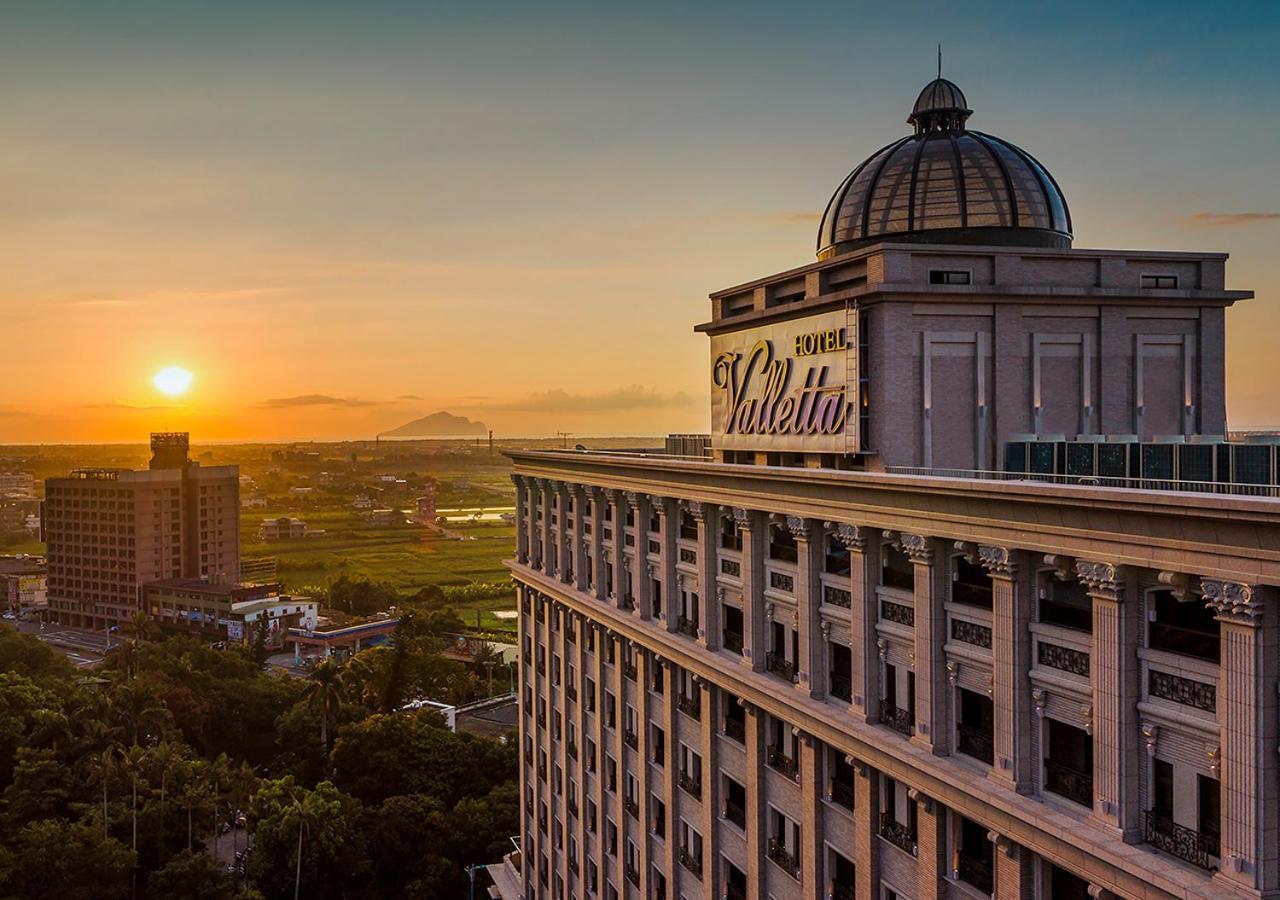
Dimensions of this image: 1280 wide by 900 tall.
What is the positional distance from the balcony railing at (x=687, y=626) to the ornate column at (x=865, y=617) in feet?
42.8

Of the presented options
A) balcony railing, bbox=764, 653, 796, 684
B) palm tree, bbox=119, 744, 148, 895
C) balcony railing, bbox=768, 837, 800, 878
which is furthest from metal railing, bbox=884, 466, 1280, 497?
palm tree, bbox=119, 744, 148, 895

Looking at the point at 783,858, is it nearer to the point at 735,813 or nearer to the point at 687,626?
the point at 735,813

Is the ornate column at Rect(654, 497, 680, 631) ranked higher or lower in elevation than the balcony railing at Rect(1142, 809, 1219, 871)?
higher

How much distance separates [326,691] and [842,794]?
253 ft

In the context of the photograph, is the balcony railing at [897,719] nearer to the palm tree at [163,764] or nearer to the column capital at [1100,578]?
the column capital at [1100,578]

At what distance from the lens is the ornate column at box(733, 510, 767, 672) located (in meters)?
35.2

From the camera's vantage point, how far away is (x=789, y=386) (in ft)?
120

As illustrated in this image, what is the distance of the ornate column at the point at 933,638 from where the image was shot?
1006 inches

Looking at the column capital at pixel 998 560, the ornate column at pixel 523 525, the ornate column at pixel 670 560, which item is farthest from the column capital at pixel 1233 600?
the ornate column at pixel 523 525

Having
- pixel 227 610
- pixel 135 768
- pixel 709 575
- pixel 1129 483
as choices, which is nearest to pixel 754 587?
pixel 709 575

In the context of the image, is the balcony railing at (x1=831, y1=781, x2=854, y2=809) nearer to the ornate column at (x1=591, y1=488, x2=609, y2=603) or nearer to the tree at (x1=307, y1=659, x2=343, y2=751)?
the ornate column at (x1=591, y1=488, x2=609, y2=603)

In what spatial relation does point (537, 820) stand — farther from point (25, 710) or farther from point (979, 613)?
point (25, 710)

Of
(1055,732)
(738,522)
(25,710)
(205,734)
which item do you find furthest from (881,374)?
(205,734)

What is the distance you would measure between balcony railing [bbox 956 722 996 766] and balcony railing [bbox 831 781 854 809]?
5.98m
